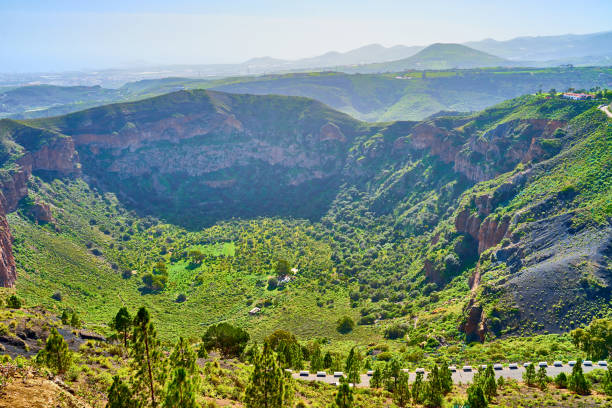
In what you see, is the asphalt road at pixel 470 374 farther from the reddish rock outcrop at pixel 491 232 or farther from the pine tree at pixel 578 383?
the reddish rock outcrop at pixel 491 232

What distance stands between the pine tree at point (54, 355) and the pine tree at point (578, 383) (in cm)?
5701

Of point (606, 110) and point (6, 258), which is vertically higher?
point (606, 110)

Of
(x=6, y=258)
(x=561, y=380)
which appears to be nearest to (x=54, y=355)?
(x=561, y=380)

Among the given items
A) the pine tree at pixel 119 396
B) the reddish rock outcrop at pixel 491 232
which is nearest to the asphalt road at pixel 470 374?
the pine tree at pixel 119 396

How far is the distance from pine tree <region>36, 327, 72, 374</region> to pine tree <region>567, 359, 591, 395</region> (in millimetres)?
57005

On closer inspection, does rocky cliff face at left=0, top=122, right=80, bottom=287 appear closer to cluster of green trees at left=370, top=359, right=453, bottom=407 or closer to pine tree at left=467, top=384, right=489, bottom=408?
cluster of green trees at left=370, top=359, right=453, bottom=407

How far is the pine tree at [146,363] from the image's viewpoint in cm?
2806

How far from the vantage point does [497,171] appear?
115250mm

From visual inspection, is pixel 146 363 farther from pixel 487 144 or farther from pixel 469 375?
pixel 487 144

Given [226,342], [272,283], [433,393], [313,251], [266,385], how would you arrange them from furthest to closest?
1. [313,251]
2. [272,283]
3. [226,342]
4. [433,393]
5. [266,385]

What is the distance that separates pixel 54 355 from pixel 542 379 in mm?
55990

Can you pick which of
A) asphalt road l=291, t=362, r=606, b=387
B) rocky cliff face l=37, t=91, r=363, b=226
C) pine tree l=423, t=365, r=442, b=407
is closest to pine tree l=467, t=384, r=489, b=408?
pine tree l=423, t=365, r=442, b=407

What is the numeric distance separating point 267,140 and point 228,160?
2439 centimetres

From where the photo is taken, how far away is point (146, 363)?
29.0 meters
